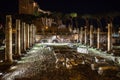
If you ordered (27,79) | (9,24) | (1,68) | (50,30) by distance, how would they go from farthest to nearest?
(50,30) < (9,24) < (1,68) < (27,79)

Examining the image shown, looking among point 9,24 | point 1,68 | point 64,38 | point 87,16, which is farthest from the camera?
point 87,16

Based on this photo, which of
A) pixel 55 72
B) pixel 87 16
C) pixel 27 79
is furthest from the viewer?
pixel 87 16

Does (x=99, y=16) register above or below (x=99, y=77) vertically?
above

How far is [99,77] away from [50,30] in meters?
47.9

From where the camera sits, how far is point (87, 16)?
214 feet

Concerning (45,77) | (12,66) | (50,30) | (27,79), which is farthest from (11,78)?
(50,30)

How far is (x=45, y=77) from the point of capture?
13000mm

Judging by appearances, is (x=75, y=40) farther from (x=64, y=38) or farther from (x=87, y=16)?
(x=87, y=16)

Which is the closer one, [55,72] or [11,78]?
[11,78]

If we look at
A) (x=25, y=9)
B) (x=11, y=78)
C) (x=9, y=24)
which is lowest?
(x=11, y=78)

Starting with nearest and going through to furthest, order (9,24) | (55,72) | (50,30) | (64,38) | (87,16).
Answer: (55,72) < (9,24) < (64,38) < (50,30) < (87,16)

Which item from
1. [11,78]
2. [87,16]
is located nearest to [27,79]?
[11,78]

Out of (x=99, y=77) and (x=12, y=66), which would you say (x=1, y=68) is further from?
(x=99, y=77)

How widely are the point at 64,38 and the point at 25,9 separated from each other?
1977 cm
